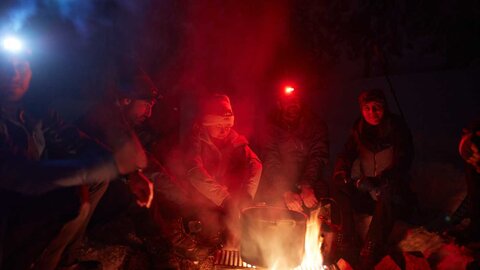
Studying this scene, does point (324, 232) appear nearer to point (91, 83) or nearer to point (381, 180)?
point (381, 180)

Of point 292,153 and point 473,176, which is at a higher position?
point 473,176

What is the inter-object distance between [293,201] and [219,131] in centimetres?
156

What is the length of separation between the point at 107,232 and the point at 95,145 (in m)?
1.93

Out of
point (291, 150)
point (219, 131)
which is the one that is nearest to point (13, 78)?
point (219, 131)

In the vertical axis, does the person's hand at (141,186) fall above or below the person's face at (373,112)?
below

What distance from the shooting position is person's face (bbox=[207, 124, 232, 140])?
212 inches

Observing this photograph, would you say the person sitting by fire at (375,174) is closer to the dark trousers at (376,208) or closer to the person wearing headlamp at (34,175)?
the dark trousers at (376,208)

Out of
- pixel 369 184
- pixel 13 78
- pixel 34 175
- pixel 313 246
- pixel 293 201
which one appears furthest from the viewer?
pixel 293 201

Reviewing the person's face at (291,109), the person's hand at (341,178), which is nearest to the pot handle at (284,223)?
the person's hand at (341,178)

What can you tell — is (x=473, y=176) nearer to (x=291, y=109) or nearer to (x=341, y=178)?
(x=341, y=178)

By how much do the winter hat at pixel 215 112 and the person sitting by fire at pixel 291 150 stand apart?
46.4 inches

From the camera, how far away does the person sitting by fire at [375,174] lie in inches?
187

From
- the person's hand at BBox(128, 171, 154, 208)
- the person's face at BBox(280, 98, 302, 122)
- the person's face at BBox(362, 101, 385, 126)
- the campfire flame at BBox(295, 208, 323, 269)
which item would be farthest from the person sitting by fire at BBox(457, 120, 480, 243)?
the person's hand at BBox(128, 171, 154, 208)

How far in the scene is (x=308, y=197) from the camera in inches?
209
